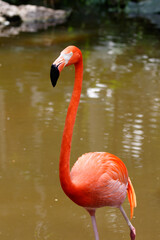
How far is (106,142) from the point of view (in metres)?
5.21

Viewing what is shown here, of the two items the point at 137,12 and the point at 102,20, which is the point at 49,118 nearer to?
the point at 102,20

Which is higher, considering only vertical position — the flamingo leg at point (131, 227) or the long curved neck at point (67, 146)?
the long curved neck at point (67, 146)

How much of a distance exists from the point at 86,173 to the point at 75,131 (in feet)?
8.84

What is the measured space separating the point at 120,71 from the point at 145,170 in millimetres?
4202

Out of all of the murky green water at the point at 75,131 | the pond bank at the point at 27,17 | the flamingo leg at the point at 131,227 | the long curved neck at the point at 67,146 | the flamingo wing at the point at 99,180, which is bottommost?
the pond bank at the point at 27,17

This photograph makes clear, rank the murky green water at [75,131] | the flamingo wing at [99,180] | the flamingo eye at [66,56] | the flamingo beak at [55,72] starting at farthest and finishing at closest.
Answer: the murky green water at [75,131] → the flamingo wing at [99,180] → the flamingo eye at [66,56] → the flamingo beak at [55,72]

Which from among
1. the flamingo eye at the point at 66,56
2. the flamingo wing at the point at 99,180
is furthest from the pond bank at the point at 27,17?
the flamingo eye at the point at 66,56

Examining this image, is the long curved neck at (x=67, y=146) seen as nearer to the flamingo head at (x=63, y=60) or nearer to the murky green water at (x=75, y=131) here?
the flamingo head at (x=63, y=60)

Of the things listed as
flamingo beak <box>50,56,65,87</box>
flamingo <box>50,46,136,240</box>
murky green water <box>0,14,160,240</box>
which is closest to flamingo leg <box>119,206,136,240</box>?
flamingo <box>50,46,136,240</box>

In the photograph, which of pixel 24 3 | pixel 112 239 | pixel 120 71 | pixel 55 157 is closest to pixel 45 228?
pixel 112 239

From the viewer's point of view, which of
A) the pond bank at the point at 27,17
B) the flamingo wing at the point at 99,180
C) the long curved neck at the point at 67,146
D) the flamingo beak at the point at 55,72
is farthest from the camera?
the pond bank at the point at 27,17

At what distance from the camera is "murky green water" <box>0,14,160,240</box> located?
364cm

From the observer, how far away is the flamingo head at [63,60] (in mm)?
2301

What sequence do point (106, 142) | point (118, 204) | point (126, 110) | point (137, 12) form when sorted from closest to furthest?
point (118, 204), point (106, 142), point (126, 110), point (137, 12)
